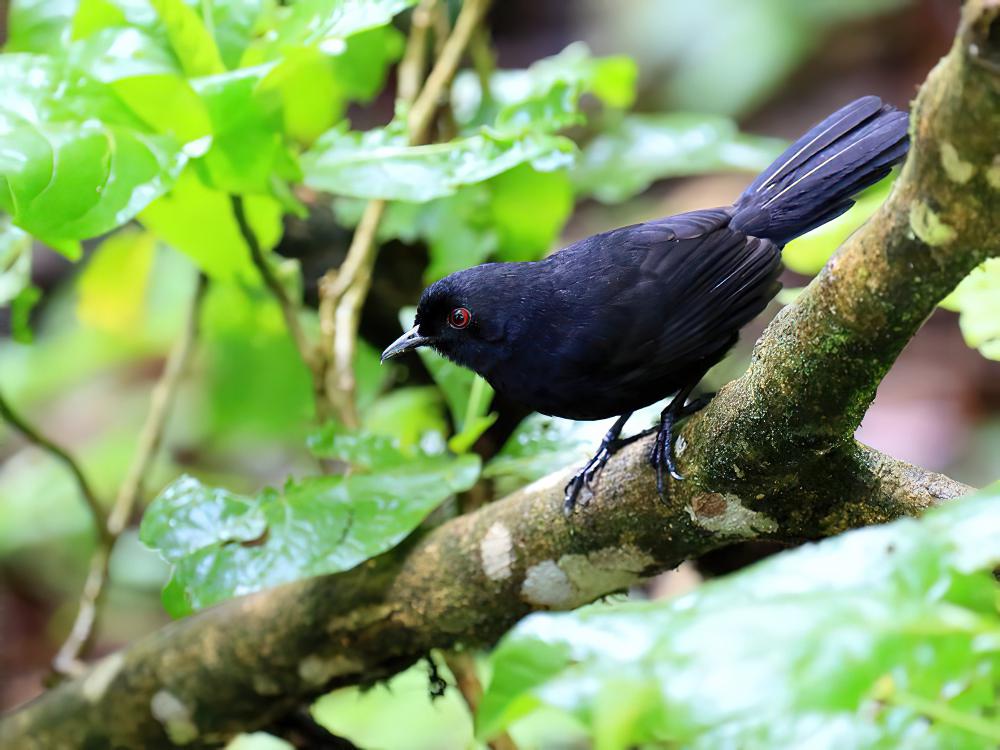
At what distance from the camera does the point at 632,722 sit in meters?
0.98

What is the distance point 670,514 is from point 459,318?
99cm

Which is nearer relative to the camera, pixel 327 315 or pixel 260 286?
pixel 327 315

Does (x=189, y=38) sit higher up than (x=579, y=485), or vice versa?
(x=189, y=38)

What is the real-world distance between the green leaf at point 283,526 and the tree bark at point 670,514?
0.51 feet

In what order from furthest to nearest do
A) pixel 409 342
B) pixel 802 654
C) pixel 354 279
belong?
pixel 354 279
pixel 409 342
pixel 802 654

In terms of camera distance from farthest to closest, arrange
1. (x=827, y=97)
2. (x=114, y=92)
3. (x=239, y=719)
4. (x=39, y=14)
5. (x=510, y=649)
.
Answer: (x=827, y=97), (x=39, y=14), (x=239, y=719), (x=114, y=92), (x=510, y=649)

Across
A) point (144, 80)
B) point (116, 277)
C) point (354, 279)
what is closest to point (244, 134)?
point (144, 80)

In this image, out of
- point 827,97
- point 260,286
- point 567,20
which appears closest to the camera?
point 260,286

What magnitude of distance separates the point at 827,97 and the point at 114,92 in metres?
5.94

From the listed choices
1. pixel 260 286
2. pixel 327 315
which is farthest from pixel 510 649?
pixel 260 286

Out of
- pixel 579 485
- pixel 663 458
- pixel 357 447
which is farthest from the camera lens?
pixel 357 447

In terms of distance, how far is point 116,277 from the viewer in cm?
445

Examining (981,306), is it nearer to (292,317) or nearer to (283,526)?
(283,526)

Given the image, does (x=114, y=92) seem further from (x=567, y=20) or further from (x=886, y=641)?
(x=567, y=20)
